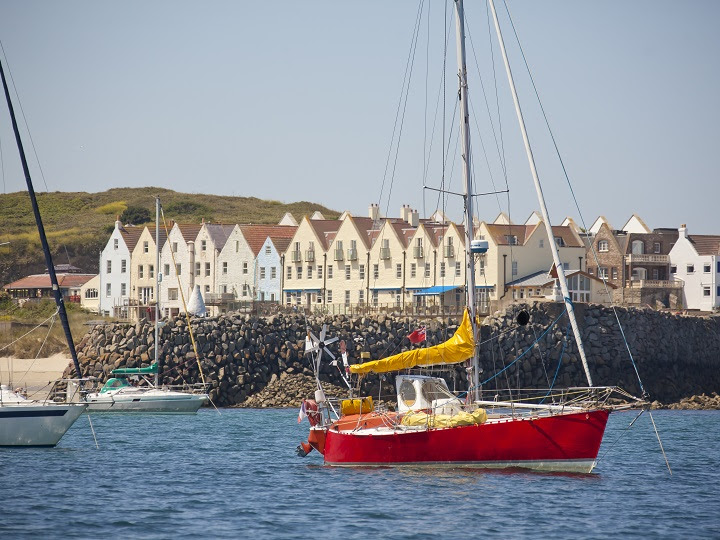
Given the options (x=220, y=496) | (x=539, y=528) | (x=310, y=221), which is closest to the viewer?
(x=539, y=528)

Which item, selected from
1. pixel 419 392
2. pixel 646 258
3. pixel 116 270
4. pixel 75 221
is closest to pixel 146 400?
pixel 419 392

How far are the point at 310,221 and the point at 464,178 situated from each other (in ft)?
214

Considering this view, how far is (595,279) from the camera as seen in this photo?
97.4 m

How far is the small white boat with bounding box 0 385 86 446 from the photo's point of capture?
44.5 metres

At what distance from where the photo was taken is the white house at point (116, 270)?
111m

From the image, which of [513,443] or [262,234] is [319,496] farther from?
[262,234]

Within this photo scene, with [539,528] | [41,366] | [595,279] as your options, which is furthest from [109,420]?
[595,279]

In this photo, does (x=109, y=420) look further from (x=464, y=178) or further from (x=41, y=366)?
(x=464, y=178)

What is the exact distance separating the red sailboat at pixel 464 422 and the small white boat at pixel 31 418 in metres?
9.95

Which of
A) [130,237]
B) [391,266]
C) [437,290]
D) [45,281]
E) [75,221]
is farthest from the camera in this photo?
[75,221]

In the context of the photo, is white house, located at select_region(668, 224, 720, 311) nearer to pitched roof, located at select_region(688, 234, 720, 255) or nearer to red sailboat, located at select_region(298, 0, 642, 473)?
pitched roof, located at select_region(688, 234, 720, 255)

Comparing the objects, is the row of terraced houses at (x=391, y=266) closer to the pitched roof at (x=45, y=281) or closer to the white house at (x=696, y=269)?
the white house at (x=696, y=269)

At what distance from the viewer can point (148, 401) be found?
68500mm

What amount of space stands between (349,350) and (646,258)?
42.1 metres
